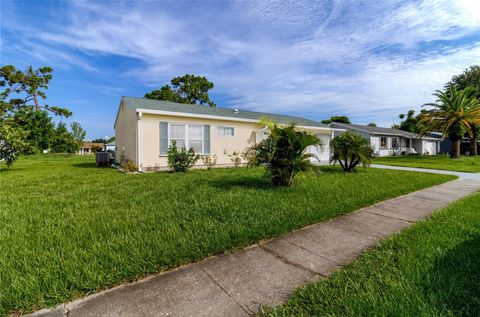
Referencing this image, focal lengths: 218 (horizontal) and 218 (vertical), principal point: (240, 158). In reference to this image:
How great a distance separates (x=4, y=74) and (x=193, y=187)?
33525mm

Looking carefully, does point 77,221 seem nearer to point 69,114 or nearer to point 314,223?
point 314,223

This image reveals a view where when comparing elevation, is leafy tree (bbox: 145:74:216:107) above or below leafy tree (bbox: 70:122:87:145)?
above

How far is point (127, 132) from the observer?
12.2 metres

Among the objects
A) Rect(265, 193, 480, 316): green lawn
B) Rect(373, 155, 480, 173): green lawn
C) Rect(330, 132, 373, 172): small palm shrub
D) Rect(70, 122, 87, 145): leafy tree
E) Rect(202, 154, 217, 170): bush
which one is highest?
Rect(70, 122, 87, 145): leafy tree

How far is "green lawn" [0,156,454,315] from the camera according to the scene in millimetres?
2205

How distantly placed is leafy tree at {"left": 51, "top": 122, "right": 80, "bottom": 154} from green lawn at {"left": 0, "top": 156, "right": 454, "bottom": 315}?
97.1 ft

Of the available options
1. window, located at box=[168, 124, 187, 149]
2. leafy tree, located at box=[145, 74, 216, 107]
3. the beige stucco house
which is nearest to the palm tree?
the beige stucco house

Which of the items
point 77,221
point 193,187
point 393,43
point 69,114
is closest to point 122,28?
point 193,187

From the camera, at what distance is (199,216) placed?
3.95m

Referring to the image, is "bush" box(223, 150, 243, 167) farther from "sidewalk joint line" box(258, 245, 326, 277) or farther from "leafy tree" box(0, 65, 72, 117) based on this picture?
"leafy tree" box(0, 65, 72, 117)

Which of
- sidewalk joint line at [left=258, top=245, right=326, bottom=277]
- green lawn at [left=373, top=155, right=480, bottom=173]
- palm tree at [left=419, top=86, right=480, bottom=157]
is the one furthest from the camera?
palm tree at [left=419, top=86, right=480, bottom=157]

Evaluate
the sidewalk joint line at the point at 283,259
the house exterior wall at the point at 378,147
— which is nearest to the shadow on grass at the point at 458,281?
the sidewalk joint line at the point at 283,259

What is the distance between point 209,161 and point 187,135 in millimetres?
1820

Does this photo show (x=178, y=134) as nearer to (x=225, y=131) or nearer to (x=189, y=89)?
(x=225, y=131)
